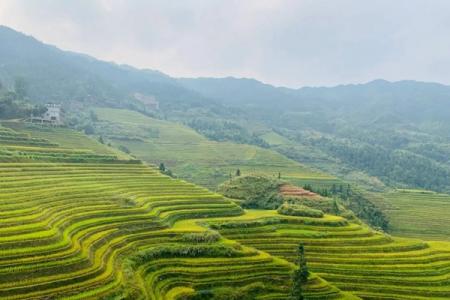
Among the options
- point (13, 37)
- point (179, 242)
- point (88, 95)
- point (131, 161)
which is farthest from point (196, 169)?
point (13, 37)

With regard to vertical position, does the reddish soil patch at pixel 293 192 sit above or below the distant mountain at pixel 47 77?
below

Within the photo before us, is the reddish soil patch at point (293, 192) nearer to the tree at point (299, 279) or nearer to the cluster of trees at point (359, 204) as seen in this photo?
the cluster of trees at point (359, 204)

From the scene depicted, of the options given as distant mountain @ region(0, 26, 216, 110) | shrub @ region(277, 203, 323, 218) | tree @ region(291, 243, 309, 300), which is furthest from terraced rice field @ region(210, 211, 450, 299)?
distant mountain @ region(0, 26, 216, 110)

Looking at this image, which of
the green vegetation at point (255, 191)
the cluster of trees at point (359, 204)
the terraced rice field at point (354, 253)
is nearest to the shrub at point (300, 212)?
the terraced rice field at point (354, 253)

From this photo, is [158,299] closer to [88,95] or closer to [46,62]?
[88,95]

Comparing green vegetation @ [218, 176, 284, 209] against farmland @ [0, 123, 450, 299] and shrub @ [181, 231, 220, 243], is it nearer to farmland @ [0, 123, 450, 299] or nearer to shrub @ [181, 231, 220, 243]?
farmland @ [0, 123, 450, 299]
